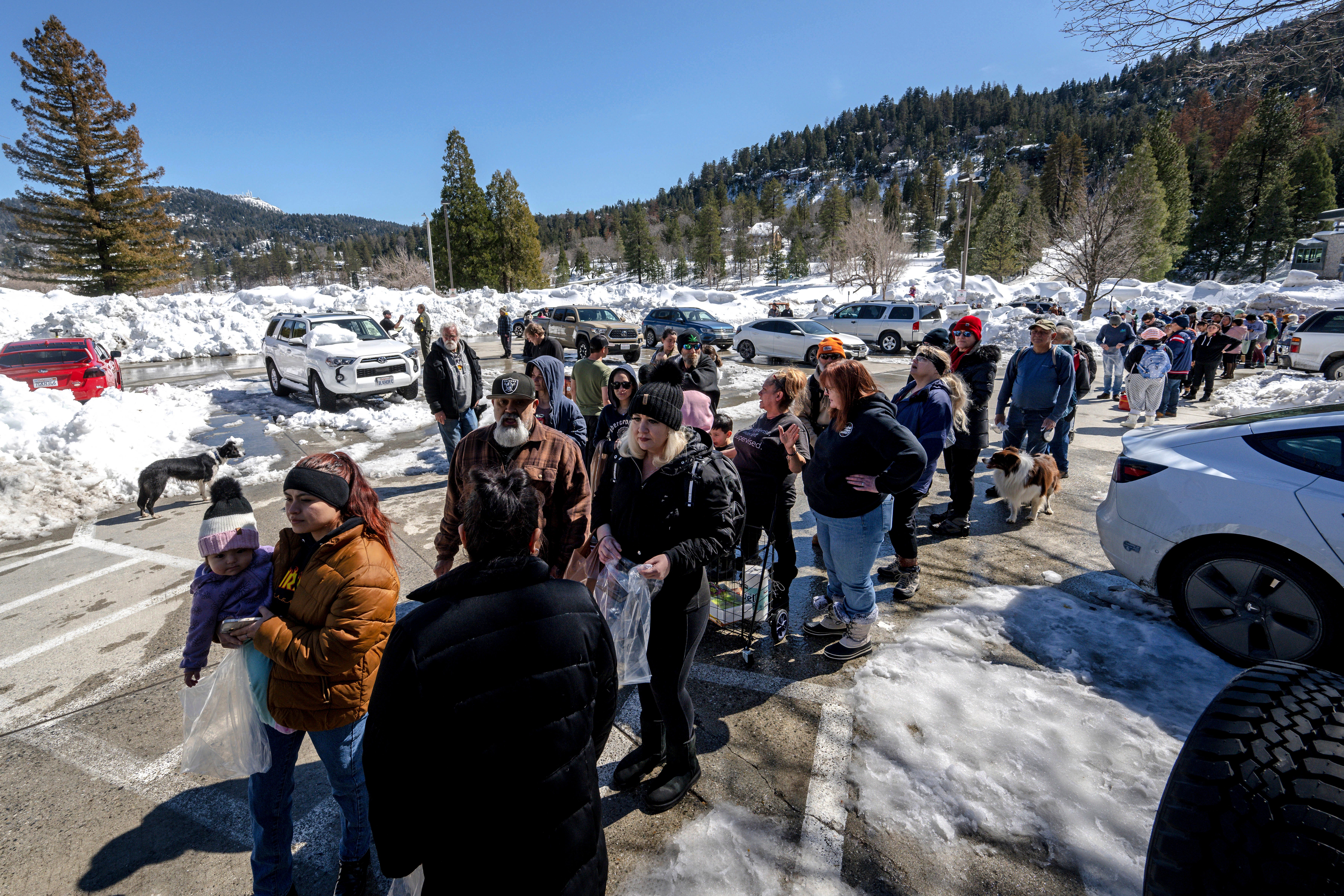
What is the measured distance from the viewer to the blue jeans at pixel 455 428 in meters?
7.11

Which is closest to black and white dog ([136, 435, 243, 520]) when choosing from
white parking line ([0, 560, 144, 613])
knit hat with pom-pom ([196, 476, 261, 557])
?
white parking line ([0, 560, 144, 613])

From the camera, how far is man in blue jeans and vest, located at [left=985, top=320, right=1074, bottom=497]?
596 cm

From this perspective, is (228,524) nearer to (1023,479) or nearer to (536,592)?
(536,592)

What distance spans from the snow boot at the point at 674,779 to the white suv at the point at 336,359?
421 inches

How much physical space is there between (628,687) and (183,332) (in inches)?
1063

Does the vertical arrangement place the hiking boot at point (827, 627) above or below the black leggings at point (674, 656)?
below

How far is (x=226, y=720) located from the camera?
203 centimetres

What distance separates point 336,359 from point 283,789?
1060 cm

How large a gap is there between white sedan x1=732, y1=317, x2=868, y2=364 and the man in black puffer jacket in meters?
17.4

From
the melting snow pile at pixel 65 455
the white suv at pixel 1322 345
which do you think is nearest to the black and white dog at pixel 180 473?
the melting snow pile at pixel 65 455

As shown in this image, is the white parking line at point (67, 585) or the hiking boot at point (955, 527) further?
the hiking boot at point (955, 527)

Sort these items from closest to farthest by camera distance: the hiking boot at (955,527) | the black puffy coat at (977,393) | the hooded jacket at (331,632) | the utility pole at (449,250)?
the hooded jacket at (331,632) → the black puffy coat at (977,393) → the hiking boot at (955,527) → the utility pole at (449,250)

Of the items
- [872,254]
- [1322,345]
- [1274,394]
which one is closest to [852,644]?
[1274,394]

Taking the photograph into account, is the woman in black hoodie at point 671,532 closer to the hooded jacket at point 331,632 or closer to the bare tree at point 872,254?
the hooded jacket at point 331,632
